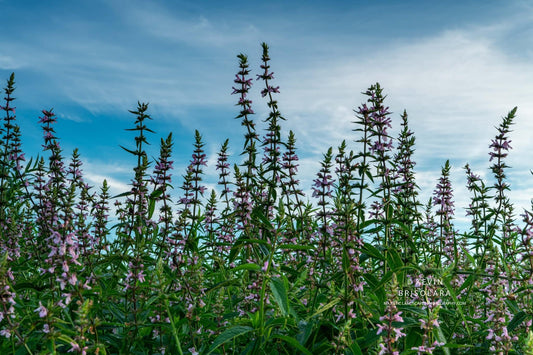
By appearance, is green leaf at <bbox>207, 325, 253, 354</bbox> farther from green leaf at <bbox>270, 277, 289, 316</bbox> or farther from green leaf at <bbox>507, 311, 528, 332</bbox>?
green leaf at <bbox>507, 311, 528, 332</bbox>

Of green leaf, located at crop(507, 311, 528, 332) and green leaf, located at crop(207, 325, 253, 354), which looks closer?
green leaf, located at crop(207, 325, 253, 354)

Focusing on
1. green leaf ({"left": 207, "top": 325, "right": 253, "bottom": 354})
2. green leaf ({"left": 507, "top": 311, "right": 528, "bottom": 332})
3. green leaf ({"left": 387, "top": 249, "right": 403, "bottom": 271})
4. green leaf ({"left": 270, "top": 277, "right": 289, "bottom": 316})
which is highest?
green leaf ({"left": 387, "top": 249, "right": 403, "bottom": 271})

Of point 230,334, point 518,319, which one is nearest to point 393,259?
point 518,319

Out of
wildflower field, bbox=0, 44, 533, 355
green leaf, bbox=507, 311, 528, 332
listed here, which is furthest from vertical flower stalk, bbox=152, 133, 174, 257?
green leaf, bbox=507, 311, 528, 332

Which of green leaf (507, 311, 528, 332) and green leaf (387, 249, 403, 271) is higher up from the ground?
green leaf (387, 249, 403, 271)

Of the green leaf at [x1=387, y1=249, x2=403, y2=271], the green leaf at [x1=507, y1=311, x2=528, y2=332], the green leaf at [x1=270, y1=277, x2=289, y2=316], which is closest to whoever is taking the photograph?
the green leaf at [x1=270, y1=277, x2=289, y2=316]

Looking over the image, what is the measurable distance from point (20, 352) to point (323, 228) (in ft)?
11.1

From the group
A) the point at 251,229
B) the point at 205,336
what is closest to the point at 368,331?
the point at 205,336

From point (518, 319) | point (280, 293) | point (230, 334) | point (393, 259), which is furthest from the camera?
point (393, 259)

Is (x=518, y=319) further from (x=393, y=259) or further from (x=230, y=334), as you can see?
(x=230, y=334)

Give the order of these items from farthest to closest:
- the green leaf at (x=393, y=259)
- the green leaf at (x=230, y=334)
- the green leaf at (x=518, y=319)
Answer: the green leaf at (x=393, y=259), the green leaf at (x=518, y=319), the green leaf at (x=230, y=334)

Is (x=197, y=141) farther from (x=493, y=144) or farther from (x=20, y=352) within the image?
(x=493, y=144)

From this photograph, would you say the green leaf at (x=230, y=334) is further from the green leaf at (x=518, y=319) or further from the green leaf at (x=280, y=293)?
the green leaf at (x=518, y=319)

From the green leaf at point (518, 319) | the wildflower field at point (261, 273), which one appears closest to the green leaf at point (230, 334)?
the wildflower field at point (261, 273)
